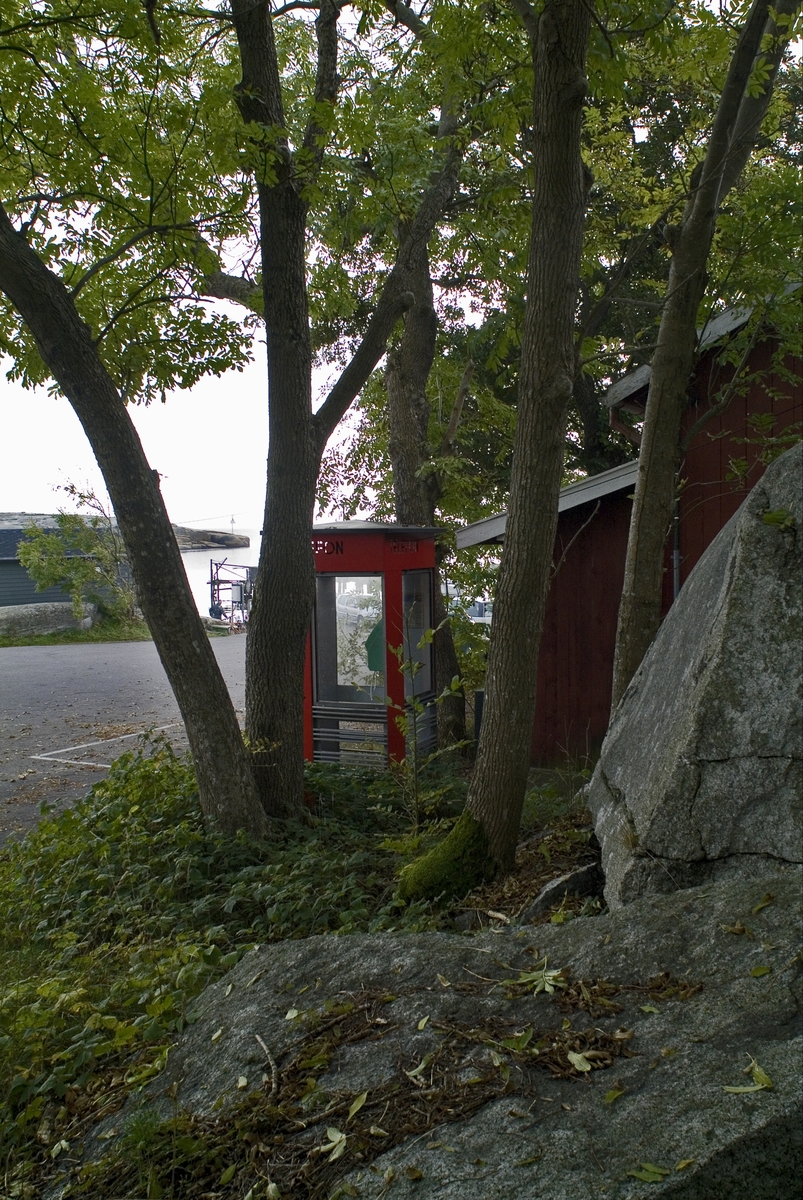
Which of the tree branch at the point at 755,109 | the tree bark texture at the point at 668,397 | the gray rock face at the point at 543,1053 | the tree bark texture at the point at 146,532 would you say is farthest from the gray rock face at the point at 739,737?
the tree branch at the point at 755,109

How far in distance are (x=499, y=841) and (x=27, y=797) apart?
6.35 meters

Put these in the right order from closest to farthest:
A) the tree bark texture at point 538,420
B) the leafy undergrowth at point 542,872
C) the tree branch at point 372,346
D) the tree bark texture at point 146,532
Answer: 1. the leafy undergrowth at point 542,872
2. the tree bark texture at point 538,420
3. the tree bark texture at point 146,532
4. the tree branch at point 372,346

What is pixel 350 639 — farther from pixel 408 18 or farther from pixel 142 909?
pixel 408 18

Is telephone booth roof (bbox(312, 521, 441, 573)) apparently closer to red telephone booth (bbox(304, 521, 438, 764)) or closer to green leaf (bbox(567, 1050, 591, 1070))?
red telephone booth (bbox(304, 521, 438, 764))

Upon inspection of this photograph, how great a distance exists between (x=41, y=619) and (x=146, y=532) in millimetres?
23822

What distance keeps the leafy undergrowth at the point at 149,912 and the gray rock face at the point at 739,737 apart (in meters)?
1.19

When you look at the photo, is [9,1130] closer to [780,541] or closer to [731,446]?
[780,541]

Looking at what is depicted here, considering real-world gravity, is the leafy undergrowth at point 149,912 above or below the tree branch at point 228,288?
below

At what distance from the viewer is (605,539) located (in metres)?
10.6

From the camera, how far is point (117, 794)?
7.43 metres

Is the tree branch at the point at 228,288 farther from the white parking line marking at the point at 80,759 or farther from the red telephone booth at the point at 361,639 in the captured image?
the white parking line marking at the point at 80,759

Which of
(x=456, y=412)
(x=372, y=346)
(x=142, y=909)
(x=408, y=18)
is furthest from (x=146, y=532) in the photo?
(x=456, y=412)

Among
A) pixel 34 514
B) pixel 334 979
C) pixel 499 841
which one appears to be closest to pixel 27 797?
pixel 499 841

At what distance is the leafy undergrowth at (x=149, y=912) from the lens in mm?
3428
